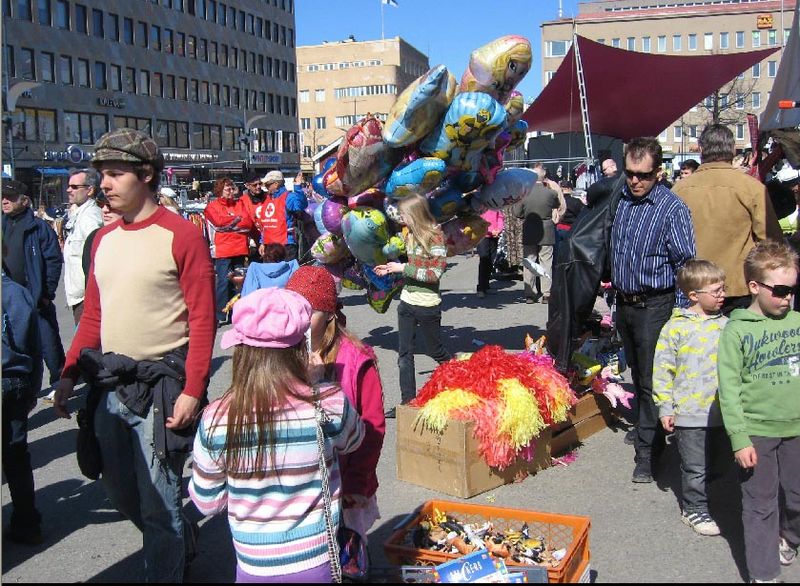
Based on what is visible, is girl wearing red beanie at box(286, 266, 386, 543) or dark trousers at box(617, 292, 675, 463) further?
dark trousers at box(617, 292, 675, 463)

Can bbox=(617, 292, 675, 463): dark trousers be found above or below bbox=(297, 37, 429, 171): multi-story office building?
below

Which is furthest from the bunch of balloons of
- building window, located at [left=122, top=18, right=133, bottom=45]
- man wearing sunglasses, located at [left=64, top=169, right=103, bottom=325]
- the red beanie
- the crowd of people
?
building window, located at [left=122, top=18, right=133, bottom=45]

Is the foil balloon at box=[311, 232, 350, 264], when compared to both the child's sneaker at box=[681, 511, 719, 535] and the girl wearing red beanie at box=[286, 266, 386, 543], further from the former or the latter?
the girl wearing red beanie at box=[286, 266, 386, 543]

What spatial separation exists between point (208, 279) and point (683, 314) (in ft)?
8.69

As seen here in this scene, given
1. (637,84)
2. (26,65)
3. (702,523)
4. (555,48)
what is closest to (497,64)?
(702,523)

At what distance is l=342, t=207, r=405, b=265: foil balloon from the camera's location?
23.5 ft

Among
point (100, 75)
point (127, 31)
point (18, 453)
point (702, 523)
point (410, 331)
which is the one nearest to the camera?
point (702, 523)

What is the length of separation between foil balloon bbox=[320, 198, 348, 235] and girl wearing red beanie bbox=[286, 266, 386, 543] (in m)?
4.26

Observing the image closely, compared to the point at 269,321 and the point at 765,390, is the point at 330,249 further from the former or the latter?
the point at 269,321

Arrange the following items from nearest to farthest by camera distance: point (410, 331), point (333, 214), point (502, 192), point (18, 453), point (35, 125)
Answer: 1. point (18, 453)
2. point (410, 331)
3. point (502, 192)
4. point (333, 214)
5. point (35, 125)

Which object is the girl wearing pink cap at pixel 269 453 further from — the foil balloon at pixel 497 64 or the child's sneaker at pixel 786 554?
the foil balloon at pixel 497 64

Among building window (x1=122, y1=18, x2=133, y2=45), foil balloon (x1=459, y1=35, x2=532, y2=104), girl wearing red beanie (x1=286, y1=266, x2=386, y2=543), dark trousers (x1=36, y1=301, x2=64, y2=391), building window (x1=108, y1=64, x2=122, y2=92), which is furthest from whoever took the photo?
building window (x1=122, y1=18, x2=133, y2=45)

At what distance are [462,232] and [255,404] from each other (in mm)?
5165

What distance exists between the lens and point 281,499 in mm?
2621
